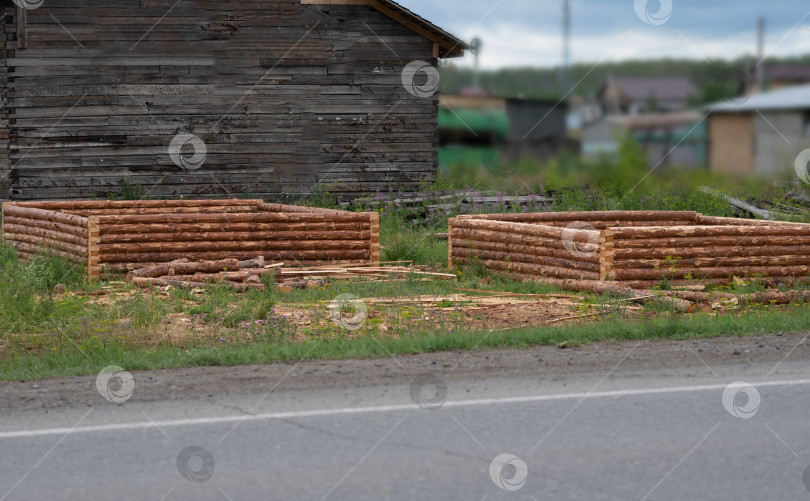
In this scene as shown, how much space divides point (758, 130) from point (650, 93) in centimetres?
66

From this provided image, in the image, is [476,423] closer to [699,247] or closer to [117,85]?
[699,247]

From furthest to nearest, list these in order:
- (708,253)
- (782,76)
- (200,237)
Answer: (200,237)
(708,253)
(782,76)

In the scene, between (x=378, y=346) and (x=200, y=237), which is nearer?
(x=378, y=346)

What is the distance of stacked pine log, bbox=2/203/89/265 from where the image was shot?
1501cm

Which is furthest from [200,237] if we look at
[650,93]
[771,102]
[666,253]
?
[771,102]

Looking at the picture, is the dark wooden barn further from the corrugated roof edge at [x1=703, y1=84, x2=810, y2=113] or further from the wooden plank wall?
the corrugated roof edge at [x1=703, y1=84, x2=810, y2=113]

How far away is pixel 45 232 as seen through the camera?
1608cm

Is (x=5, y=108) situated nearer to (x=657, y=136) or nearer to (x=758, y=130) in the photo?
(x=657, y=136)

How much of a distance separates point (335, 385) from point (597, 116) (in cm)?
296

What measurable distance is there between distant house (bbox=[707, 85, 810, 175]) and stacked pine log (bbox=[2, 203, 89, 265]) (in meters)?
10.4

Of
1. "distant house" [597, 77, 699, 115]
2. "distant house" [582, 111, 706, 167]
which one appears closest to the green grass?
"distant house" [582, 111, 706, 167]

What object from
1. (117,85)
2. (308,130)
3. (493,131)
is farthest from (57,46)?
(493,131)

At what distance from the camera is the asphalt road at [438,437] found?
5758mm

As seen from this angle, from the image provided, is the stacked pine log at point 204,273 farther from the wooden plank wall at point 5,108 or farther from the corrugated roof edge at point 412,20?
the corrugated roof edge at point 412,20
